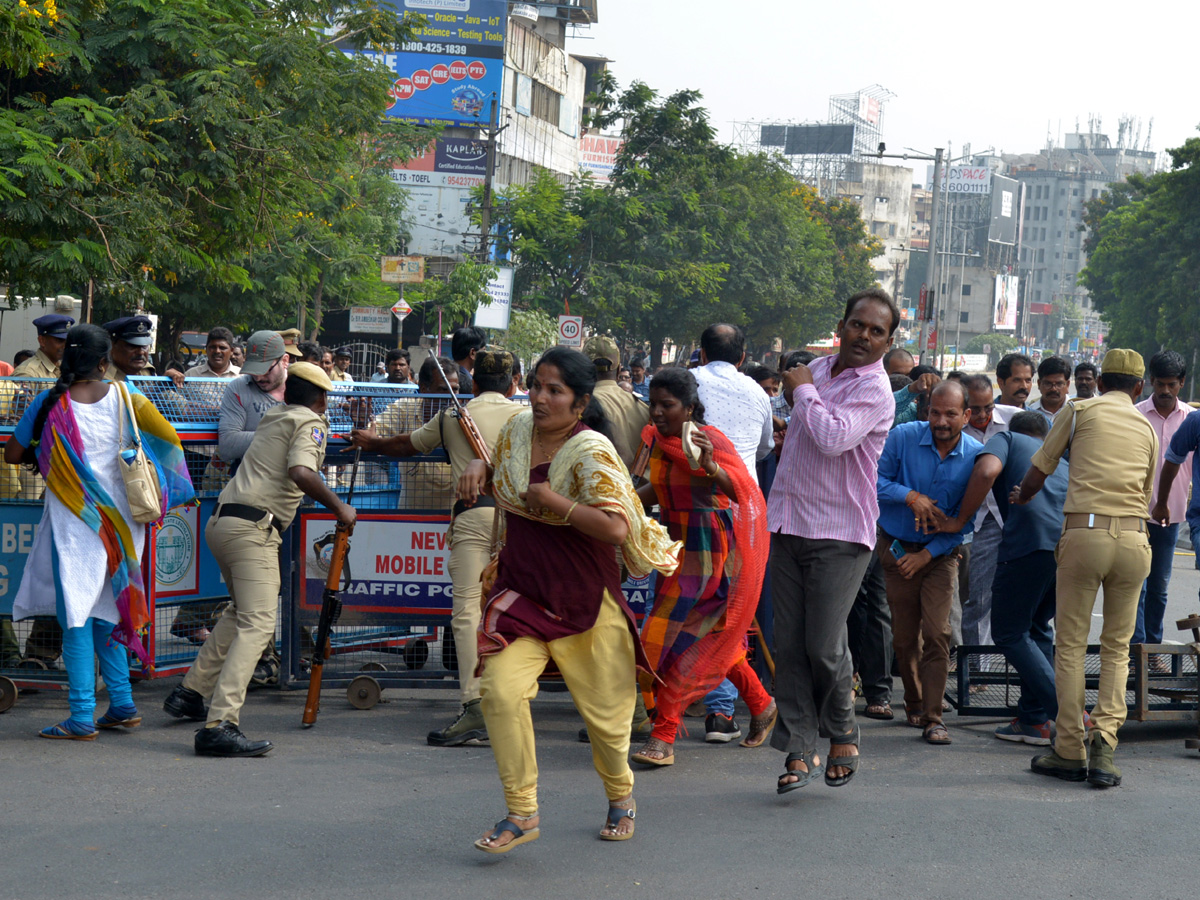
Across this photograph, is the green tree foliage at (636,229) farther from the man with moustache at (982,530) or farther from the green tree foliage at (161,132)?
the man with moustache at (982,530)

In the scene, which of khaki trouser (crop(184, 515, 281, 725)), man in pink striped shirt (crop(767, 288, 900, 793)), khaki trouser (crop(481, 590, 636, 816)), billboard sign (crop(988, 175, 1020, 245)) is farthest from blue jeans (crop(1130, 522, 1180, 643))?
billboard sign (crop(988, 175, 1020, 245))

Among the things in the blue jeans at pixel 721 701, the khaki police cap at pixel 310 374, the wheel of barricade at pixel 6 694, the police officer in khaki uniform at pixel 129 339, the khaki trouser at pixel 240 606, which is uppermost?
the police officer in khaki uniform at pixel 129 339

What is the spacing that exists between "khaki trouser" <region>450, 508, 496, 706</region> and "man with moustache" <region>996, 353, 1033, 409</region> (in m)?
3.81

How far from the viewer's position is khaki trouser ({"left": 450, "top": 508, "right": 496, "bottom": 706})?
240 inches

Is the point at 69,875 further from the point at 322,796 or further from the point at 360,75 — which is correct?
the point at 360,75

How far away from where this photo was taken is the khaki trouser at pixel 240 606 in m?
5.73

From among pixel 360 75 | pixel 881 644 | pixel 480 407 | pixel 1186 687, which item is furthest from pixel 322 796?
pixel 360 75

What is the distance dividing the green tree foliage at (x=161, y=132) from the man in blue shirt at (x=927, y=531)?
7.88 metres

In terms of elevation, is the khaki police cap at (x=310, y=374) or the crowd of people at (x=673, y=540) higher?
the khaki police cap at (x=310, y=374)

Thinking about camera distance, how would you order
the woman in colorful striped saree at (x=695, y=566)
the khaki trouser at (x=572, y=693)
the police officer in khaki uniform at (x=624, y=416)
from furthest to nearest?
the police officer in khaki uniform at (x=624, y=416)
the woman in colorful striped saree at (x=695, y=566)
the khaki trouser at (x=572, y=693)

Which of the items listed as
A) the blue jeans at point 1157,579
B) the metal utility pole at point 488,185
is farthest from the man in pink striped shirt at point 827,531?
the metal utility pole at point 488,185

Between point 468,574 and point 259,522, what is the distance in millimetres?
967


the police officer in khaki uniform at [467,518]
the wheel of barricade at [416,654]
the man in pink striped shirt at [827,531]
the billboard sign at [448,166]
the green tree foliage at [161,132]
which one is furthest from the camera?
the billboard sign at [448,166]

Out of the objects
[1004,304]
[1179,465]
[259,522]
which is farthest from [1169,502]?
[1004,304]
